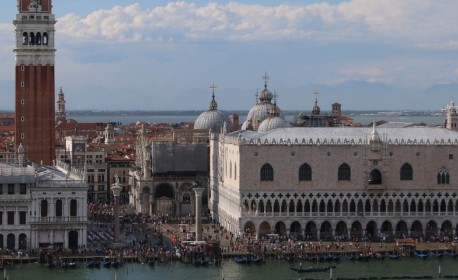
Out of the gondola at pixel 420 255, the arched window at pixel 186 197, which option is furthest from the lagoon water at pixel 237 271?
the arched window at pixel 186 197

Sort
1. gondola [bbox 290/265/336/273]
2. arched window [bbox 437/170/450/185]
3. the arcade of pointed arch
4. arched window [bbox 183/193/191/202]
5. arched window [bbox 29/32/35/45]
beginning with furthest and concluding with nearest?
arched window [bbox 183/193/191/202], arched window [bbox 29/32/35/45], arched window [bbox 437/170/450/185], the arcade of pointed arch, gondola [bbox 290/265/336/273]

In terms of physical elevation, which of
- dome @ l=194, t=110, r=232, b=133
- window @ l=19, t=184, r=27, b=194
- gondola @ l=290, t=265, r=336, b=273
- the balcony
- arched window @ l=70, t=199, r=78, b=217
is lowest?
gondola @ l=290, t=265, r=336, b=273

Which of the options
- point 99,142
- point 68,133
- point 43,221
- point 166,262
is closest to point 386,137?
point 166,262

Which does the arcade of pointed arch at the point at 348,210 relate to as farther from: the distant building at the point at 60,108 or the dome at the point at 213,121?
the distant building at the point at 60,108

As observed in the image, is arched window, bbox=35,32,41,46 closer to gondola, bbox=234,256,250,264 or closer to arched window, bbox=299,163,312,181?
arched window, bbox=299,163,312,181

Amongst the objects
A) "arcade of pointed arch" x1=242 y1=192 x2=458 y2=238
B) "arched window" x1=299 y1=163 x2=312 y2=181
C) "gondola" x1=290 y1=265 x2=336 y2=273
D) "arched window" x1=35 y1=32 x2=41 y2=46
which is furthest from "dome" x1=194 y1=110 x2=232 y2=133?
"gondola" x1=290 y1=265 x2=336 y2=273

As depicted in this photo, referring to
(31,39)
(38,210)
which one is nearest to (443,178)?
(38,210)
